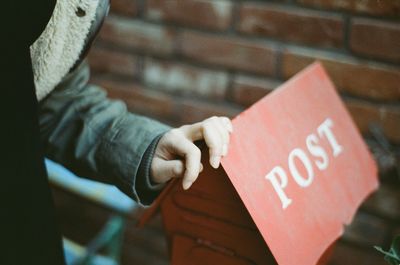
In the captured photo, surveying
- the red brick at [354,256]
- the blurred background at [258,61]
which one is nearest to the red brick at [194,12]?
the blurred background at [258,61]

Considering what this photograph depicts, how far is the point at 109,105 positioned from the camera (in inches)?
33.6

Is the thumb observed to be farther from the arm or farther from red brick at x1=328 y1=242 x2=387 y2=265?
Result: red brick at x1=328 y1=242 x2=387 y2=265

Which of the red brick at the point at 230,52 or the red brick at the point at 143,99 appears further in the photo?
the red brick at the point at 143,99

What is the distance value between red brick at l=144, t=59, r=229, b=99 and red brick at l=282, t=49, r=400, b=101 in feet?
0.61

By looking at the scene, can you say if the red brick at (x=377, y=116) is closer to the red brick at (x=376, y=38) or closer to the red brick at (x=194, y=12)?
the red brick at (x=376, y=38)

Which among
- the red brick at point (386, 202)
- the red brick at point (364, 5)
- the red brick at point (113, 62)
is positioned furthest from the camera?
the red brick at point (113, 62)

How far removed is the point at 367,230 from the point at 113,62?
811 millimetres

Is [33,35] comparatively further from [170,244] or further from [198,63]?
[198,63]

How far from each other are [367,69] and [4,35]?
2.48 ft

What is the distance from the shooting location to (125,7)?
51.3 inches

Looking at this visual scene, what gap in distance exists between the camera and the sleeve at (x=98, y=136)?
2.46 ft

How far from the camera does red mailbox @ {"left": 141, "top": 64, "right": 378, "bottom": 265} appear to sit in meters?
0.63

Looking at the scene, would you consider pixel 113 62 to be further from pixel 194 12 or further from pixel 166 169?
pixel 166 169

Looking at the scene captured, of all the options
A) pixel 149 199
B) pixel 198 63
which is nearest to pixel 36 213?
pixel 149 199
